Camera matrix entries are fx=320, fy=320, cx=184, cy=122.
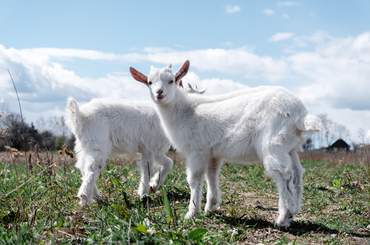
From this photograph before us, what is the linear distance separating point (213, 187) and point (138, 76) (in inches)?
81.0

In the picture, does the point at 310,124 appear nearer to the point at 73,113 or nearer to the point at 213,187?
the point at 213,187

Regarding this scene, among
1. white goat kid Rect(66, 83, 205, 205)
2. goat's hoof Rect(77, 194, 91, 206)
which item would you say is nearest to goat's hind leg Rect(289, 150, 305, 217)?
white goat kid Rect(66, 83, 205, 205)

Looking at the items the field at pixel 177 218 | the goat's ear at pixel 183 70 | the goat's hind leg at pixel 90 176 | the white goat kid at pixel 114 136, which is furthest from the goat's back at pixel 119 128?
the goat's ear at pixel 183 70

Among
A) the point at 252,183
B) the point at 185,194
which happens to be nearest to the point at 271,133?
the point at 185,194

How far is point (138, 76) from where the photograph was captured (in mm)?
4996

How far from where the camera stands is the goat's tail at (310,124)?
3808 mm

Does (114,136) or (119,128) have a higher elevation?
(119,128)

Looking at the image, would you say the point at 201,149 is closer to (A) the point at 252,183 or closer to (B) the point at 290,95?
(B) the point at 290,95

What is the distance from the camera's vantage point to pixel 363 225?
14.5 feet

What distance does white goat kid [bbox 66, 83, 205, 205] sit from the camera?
17.6ft

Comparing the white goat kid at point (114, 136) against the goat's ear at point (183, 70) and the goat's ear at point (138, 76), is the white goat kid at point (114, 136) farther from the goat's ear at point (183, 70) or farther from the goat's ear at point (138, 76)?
the goat's ear at point (183, 70)

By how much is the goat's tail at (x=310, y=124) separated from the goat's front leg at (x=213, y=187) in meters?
1.48

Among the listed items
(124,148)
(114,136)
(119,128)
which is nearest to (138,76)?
(119,128)

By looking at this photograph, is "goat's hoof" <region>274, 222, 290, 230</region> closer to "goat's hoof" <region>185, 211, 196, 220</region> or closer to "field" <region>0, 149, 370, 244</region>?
"field" <region>0, 149, 370, 244</region>
